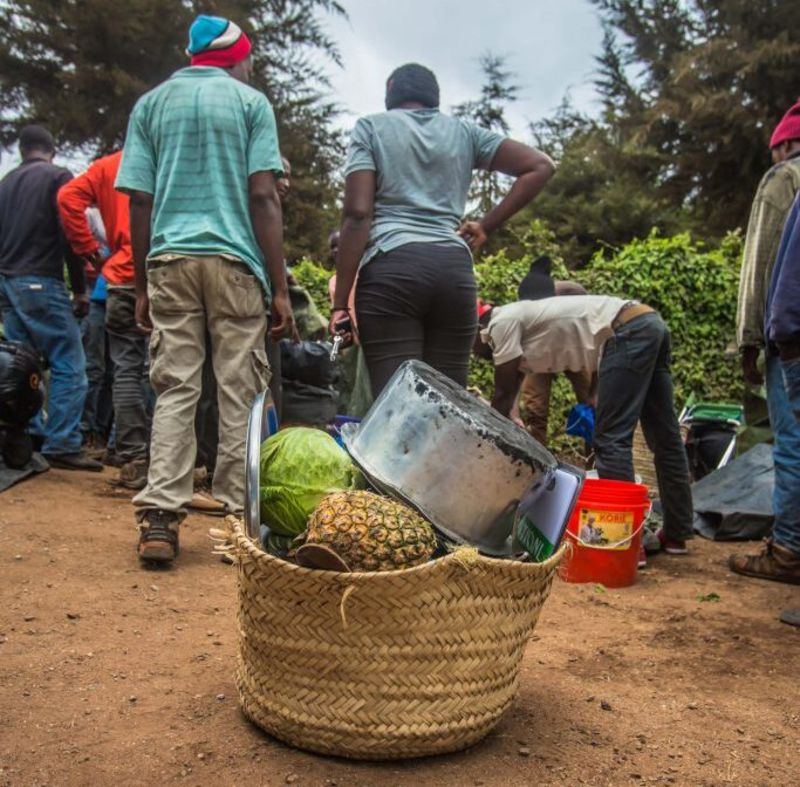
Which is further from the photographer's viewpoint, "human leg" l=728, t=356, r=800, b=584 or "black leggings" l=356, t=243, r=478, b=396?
"human leg" l=728, t=356, r=800, b=584

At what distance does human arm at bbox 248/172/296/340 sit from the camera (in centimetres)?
362

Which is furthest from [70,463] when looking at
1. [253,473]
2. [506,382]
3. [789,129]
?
[789,129]

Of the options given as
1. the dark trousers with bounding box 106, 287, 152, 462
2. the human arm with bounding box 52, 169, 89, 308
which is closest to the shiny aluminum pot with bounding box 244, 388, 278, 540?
the dark trousers with bounding box 106, 287, 152, 462

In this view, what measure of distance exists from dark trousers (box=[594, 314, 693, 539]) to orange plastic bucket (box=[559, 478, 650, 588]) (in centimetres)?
45

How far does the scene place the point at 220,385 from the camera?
3674 millimetres

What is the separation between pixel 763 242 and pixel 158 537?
3.04 metres

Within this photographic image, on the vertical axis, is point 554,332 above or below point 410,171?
below

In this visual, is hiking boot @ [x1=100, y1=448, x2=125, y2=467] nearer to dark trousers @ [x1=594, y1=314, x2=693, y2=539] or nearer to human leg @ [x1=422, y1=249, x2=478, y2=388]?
human leg @ [x1=422, y1=249, x2=478, y2=388]

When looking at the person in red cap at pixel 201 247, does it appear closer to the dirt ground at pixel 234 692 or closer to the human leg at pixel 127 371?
the dirt ground at pixel 234 692

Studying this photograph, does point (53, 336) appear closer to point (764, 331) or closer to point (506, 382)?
point (506, 382)

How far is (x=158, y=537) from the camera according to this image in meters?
3.41

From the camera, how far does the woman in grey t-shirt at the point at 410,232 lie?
3459 millimetres

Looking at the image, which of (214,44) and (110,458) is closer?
(214,44)

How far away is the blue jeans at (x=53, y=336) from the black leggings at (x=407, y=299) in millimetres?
2607
